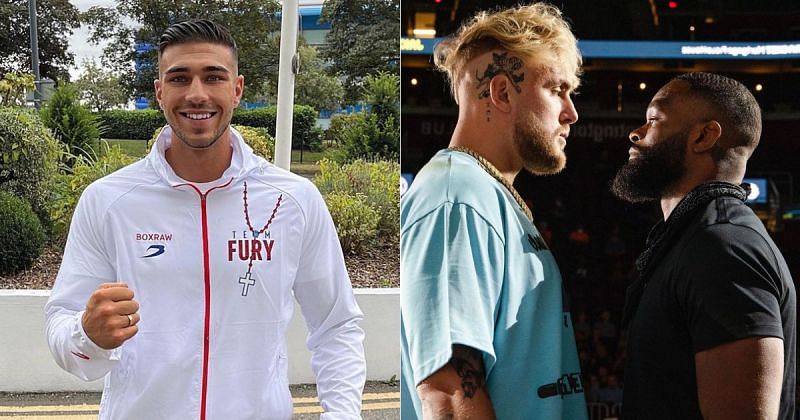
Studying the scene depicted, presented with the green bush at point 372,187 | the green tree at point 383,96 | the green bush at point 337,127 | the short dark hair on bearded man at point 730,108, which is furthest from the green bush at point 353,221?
the short dark hair on bearded man at point 730,108

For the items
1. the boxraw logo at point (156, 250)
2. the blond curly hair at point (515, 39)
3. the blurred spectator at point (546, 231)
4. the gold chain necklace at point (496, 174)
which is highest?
the blond curly hair at point (515, 39)

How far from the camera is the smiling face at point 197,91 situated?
2.12m

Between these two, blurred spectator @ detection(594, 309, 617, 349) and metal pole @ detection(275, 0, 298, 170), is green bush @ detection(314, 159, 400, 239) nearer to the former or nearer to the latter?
metal pole @ detection(275, 0, 298, 170)

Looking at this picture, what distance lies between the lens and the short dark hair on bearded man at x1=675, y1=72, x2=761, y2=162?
183 centimetres

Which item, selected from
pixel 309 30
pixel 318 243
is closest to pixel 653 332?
pixel 318 243

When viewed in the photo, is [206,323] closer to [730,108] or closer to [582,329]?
[582,329]

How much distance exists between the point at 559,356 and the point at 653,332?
0.59 ft

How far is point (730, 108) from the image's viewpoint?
1.86 metres

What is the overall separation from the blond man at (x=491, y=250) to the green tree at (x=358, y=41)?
5.16 metres

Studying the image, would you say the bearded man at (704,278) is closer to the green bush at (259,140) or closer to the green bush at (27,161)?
the green bush at (259,140)

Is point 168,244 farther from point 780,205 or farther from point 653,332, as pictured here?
point 780,205

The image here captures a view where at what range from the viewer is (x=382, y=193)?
622 centimetres

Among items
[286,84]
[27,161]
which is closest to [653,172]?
[286,84]

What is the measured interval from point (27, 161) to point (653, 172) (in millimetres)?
5108
